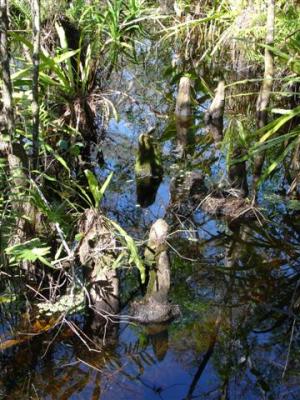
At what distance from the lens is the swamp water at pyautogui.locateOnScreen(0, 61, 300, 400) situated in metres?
3.11

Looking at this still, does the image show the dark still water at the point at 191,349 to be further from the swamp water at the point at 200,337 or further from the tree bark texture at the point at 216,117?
the tree bark texture at the point at 216,117

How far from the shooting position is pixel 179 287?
4027mm

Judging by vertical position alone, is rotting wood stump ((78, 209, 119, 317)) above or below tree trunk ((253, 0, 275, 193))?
below

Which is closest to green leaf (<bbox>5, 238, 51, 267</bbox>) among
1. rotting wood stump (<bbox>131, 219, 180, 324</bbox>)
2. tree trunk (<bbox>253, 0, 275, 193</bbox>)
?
rotting wood stump (<bbox>131, 219, 180, 324</bbox>)

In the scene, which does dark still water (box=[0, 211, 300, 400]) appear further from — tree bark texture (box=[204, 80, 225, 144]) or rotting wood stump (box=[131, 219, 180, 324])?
tree bark texture (box=[204, 80, 225, 144])

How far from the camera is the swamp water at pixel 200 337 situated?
10.2 feet

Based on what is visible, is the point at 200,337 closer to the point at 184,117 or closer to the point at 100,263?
the point at 100,263

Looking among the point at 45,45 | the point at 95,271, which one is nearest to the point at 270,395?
the point at 95,271

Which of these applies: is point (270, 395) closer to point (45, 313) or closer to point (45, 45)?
point (45, 313)

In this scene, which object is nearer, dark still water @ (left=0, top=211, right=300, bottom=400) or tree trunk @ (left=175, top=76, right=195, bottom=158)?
dark still water @ (left=0, top=211, right=300, bottom=400)

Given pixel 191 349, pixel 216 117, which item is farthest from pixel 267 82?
pixel 191 349

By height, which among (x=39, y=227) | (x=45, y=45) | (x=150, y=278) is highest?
(x=45, y=45)

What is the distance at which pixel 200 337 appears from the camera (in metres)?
3.56

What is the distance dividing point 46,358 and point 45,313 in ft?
1.09
